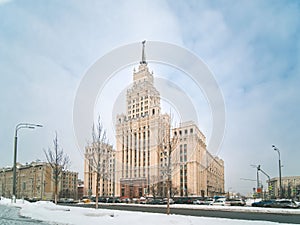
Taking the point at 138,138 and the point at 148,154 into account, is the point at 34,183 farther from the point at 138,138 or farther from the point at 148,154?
the point at 138,138

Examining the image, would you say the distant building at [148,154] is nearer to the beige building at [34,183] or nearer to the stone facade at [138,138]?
the stone facade at [138,138]

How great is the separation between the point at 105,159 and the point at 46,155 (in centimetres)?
822

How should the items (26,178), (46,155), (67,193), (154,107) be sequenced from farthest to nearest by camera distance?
(26,178) → (67,193) → (154,107) → (46,155)

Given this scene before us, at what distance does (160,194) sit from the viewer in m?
81.6

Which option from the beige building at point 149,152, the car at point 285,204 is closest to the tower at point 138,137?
the beige building at point 149,152

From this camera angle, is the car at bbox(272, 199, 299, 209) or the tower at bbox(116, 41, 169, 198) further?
the tower at bbox(116, 41, 169, 198)

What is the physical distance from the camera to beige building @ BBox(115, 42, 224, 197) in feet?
154

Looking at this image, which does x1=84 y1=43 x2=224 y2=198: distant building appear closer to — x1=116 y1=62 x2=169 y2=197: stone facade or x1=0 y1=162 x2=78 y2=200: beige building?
x1=116 y1=62 x2=169 y2=197: stone facade

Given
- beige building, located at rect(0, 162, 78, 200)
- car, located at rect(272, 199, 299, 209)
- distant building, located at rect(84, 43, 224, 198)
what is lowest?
beige building, located at rect(0, 162, 78, 200)

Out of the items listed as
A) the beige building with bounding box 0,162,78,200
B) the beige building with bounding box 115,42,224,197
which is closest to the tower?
the beige building with bounding box 115,42,224,197

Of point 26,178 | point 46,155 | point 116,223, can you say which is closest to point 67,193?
point 26,178

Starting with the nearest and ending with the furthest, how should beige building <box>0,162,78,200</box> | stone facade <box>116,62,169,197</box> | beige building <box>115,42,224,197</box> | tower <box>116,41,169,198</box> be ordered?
1. beige building <box>115,42,224,197</box>
2. tower <box>116,41,169,198</box>
3. stone facade <box>116,62,169,197</box>
4. beige building <box>0,162,78,200</box>

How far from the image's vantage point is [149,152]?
5656 cm

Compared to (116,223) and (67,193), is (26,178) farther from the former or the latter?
(116,223)
